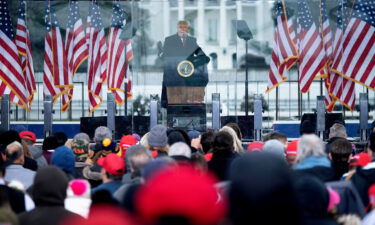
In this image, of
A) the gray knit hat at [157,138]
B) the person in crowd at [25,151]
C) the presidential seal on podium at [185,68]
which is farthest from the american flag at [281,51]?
the gray knit hat at [157,138]

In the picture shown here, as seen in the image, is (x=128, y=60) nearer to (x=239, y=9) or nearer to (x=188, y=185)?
(x=239, y=9)

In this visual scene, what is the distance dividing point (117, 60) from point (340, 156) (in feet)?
34.5

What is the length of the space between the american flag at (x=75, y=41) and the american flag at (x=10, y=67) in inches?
74.8

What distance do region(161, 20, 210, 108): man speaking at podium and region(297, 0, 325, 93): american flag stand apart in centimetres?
214

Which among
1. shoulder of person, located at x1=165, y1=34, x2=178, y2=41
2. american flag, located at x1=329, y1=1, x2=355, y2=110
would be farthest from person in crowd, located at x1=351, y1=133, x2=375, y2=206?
shoulder of person, located at x1=165, y1=34, x2=178, y2=41

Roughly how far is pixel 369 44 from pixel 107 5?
831cm

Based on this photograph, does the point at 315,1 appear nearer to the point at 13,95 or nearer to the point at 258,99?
the point at 258,99

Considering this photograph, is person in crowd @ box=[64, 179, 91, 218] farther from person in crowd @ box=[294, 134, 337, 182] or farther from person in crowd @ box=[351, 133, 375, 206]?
person in crowd @ box=[351, 133, 375, 206]

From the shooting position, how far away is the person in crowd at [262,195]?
9.15ft

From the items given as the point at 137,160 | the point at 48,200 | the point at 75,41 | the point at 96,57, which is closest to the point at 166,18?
the point at 96,57

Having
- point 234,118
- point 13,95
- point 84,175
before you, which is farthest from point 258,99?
point 84,175

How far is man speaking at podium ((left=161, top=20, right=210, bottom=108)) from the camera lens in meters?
17.8

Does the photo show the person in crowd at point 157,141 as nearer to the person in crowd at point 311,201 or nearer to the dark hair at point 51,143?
the dark hair at point 51,143

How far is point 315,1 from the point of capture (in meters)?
18.7
